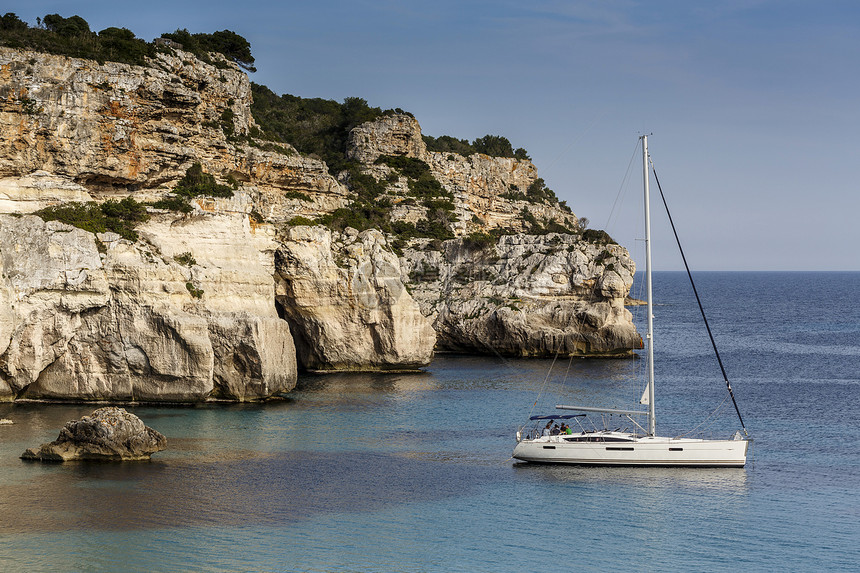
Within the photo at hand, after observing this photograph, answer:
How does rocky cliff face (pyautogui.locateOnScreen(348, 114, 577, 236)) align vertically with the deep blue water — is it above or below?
above

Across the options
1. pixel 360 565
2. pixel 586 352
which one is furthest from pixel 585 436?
pixel 586 352

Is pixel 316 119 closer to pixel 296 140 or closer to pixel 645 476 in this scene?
pixel 296 140

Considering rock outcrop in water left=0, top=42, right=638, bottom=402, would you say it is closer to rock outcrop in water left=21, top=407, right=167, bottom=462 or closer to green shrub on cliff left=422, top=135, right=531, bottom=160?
rock outcrop in water left=21, top=407, right=167, bottom=462

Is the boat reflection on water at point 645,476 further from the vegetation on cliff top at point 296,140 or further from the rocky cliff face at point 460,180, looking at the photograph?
the rocky cliff face at point 460,180

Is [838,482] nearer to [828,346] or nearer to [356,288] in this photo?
[356,288]

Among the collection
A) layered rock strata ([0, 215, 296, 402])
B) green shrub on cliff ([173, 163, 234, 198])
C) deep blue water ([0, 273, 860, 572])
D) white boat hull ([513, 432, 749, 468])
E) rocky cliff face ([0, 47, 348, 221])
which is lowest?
deep blue water ([0, 273, 860, 572])

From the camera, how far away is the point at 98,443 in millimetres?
28812

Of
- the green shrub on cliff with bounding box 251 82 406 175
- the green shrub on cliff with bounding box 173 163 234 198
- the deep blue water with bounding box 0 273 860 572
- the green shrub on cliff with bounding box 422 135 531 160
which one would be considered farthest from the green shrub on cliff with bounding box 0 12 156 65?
the green shrub on cliff with bounding box 422 135 531 160

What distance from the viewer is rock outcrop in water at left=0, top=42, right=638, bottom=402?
37.1m

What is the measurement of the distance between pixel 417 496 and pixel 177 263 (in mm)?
19985

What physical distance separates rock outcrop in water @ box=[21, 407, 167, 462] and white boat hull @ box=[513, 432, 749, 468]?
1355 cm

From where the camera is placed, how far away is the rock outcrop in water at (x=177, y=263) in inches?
1462

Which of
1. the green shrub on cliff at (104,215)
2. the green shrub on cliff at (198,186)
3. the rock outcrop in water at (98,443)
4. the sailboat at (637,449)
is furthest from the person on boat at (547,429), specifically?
the green shrub on cliff at (104,215)

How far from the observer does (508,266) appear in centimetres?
6869
